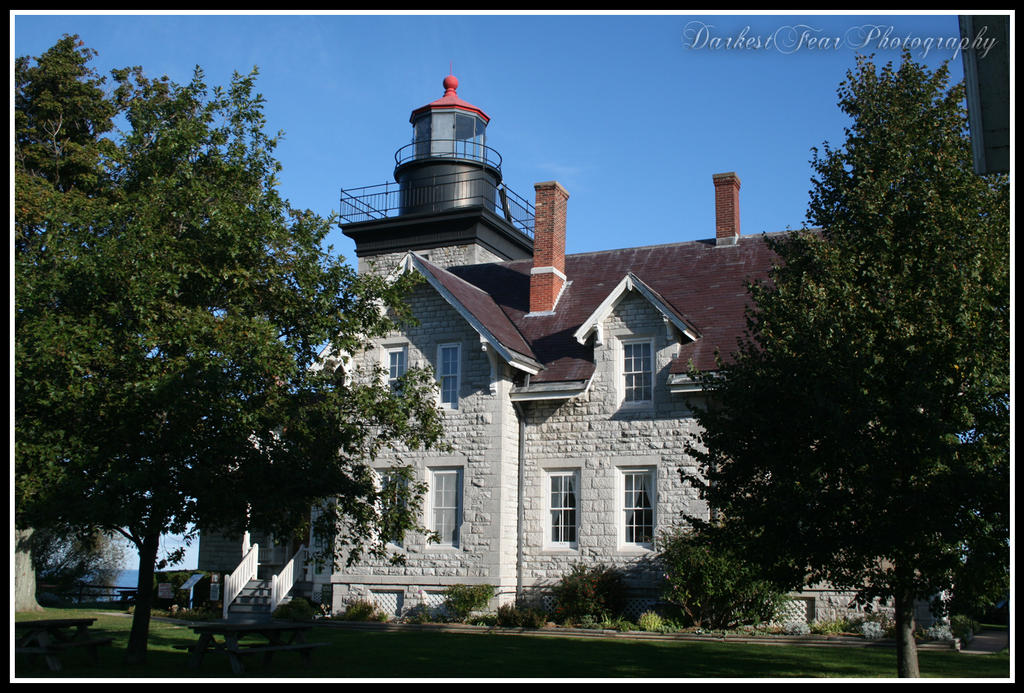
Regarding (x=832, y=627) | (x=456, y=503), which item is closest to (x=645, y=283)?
(x=456, y=503)

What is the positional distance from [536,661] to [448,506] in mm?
8487

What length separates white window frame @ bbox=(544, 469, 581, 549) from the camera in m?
20.9

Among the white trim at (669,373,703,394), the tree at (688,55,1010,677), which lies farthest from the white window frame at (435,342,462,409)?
the tree at (688,55,1010,677)

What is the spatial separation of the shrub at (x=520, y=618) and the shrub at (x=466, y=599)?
0.50m

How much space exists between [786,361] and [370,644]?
29.6 ft

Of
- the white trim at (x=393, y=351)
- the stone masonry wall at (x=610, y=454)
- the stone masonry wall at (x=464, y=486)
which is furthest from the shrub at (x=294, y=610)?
the white trim at (x=393, y=351)

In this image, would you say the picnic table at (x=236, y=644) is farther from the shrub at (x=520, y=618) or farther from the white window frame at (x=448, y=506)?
the white window frame at (x=448, y=506)

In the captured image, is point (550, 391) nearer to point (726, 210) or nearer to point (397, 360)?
point (397, 360)

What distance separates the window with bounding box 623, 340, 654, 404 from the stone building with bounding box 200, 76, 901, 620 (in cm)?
3

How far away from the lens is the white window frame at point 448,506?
21094 millimetres

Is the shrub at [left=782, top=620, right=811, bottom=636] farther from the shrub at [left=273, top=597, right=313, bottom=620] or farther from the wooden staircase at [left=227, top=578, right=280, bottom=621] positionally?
the wooden staircase at [left=227, top=578, right=280, bottom=621]

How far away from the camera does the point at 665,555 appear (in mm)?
19234
